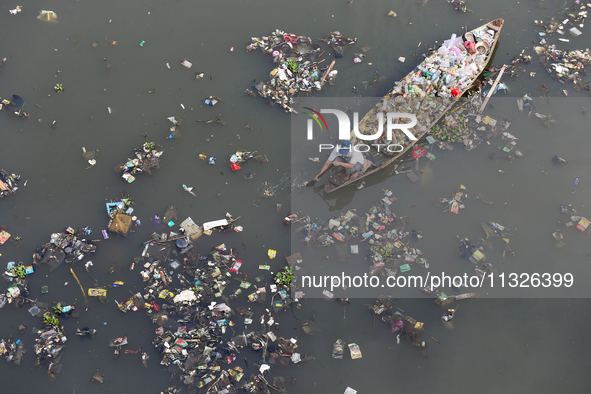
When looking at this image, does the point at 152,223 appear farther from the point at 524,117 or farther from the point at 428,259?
the point at 524,117

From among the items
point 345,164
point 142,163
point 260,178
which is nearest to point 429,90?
point 345,164

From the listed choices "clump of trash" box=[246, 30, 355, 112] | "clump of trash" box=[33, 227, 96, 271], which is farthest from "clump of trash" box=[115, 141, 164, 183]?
"clump of trash" box=[246, 30, 355, 112]

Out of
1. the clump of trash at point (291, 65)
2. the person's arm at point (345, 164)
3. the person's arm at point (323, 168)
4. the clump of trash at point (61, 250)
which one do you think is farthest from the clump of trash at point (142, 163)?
the person's arm at point (345, 164)

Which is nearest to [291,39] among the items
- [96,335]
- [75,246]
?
[75,246]

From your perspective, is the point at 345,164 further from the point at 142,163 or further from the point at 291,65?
the point at 142,163

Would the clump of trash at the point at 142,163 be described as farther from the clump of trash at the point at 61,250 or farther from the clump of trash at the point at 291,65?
the clump of trash at the point at 291,65

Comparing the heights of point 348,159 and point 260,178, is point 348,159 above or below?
above
